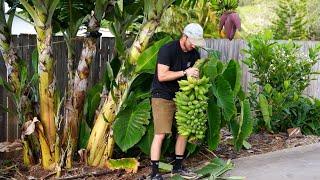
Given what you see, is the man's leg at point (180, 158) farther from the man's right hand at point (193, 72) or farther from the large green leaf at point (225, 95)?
the man's right hand at point (193, 72)

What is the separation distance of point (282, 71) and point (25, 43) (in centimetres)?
426

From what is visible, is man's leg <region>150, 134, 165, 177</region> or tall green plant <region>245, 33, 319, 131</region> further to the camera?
tall green plant <region>245, 33, 319, 131</region>

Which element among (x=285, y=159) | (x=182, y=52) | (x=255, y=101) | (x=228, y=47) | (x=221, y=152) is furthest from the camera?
(x=228, y=47)

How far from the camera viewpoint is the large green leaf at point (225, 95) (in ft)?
19.3

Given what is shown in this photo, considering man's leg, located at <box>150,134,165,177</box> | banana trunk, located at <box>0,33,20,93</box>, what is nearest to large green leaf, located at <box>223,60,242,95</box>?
man's leg, located at <box>150,134,165,177</box>

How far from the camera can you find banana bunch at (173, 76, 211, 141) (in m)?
5.32

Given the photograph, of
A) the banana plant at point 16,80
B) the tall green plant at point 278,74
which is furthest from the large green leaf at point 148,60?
the tall green plant at point 278,74

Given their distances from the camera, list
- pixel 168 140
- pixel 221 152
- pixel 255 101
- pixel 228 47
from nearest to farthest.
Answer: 1. pixel 168 140
2. pixel 221 152
3. pixel 255 101
4. pixel 228 47

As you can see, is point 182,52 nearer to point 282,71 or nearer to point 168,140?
point 168,140

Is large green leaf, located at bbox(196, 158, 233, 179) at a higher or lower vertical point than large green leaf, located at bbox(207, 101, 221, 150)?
lower

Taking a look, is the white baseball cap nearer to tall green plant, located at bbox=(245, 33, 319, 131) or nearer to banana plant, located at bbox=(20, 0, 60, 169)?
banana plant, located at bbox=(20, 0, 60, 169)

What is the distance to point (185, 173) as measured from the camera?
19.1 feet

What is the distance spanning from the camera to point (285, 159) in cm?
665

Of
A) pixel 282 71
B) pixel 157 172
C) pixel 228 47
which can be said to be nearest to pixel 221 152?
pixel 157 172
